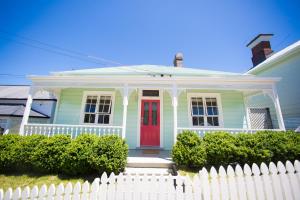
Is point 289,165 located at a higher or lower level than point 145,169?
higher

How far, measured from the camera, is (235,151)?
5.43m

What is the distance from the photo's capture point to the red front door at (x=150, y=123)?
8.49m

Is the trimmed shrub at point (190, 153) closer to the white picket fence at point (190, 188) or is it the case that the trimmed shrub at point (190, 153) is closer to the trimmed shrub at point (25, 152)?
the white picket fence at point (190, 188)

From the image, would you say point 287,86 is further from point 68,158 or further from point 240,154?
point 68,158

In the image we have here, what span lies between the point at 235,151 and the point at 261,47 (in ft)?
40.3

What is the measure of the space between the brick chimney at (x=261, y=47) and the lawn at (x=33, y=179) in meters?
15.6

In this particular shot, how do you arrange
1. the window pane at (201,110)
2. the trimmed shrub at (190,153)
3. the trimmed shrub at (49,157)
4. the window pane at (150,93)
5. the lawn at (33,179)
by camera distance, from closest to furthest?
the lawn at (33,179)
the trimmed shrub at (49,157)
the trimmed shrub at (190,153)
the window pane at (201,110)
the window pane at (150,93)

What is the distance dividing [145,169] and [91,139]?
2261 millimetres

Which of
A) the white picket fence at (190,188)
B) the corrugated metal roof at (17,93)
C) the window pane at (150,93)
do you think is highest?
the corrugated metal roof at (17,93)

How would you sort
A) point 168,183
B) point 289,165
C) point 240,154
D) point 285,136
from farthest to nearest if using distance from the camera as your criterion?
1. point 285,136
2. point 240,154
3. point 289,165
4. point 168,183

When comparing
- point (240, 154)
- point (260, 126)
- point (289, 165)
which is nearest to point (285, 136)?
point (240, 154)

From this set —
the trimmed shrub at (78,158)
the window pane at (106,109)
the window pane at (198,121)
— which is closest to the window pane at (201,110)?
the window pane at (198,121)

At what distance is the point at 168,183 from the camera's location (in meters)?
2.96

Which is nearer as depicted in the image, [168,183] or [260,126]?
[168,183]
